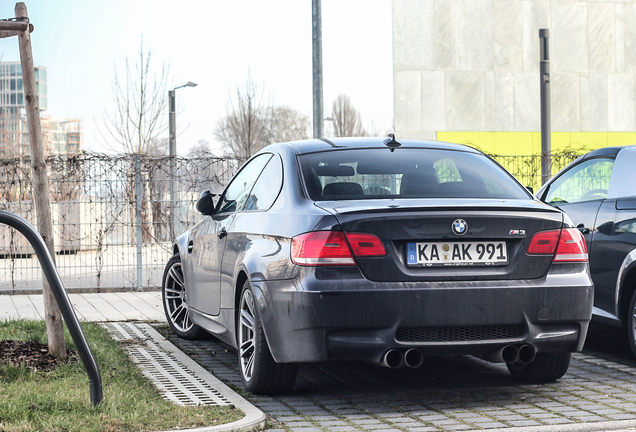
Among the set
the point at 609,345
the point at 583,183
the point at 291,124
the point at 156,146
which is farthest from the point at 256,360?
the point at 291,124

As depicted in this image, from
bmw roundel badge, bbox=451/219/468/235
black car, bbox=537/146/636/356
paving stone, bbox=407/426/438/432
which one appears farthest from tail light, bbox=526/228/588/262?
black car, bbox=537/146/636/356

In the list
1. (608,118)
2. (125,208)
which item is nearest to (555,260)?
(125,208)

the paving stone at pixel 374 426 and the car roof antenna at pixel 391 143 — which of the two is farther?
the car roof antenna at pixel 391 143

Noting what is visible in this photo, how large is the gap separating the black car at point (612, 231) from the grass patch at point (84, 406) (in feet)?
10.7

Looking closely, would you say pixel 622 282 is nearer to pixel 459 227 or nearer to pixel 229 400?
pixel 459 227

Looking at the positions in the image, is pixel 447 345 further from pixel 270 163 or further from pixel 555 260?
pixel 270 163

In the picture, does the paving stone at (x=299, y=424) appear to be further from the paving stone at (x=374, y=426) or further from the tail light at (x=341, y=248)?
the tail light at (x=341, y=248)

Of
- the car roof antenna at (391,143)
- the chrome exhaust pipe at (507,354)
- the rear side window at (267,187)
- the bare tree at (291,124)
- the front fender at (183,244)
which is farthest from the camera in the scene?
the bare tree at (291,124)

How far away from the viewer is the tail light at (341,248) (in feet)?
15.2

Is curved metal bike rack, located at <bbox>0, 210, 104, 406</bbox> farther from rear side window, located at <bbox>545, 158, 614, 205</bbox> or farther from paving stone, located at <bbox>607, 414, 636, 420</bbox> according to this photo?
rear side window, located at <bbox>545, 158, 614, 205</bbox>

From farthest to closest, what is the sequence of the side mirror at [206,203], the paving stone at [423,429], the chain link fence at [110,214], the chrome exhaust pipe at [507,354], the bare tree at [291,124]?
the bare tree at [291,124], the chain link fence at [110,214], the side mirror at [206,203], the chrome exhaust pipe at [507,354], the paving stone at [423,429]

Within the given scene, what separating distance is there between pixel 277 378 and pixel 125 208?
8180 millimetres

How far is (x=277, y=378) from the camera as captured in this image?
5254mm

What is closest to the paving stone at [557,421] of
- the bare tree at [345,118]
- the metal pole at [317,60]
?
the metal pole at [317,60]
